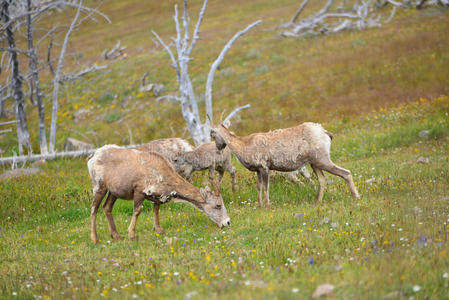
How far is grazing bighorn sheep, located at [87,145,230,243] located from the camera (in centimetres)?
898

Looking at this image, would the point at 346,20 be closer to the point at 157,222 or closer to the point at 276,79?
the point at 276,79

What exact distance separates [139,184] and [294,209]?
3577 millimetres

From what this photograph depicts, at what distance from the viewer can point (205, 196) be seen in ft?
31.1

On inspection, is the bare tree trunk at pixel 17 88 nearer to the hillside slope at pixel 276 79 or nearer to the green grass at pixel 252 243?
the hillside slope at pixel 276 79

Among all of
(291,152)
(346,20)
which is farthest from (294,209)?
(346,20)

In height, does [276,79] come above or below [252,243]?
below

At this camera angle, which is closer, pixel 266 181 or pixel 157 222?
pixel 157 222

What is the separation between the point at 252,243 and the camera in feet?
25.7

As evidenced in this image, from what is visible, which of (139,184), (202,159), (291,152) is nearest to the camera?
(139,184)

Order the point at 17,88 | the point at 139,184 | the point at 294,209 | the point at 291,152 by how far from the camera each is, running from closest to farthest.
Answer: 1. the point at 139,184
2. the point at 294,209
3. the point at 291,152
4. the point at 17,88

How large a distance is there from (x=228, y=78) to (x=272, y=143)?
22359 mm

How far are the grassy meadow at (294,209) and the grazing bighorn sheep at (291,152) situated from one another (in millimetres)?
774

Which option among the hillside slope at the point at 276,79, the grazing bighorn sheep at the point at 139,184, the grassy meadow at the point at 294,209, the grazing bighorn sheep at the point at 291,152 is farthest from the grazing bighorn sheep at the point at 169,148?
the hillside slope at the point at 276,79

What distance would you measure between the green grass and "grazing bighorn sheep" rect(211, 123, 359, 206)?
77cm
